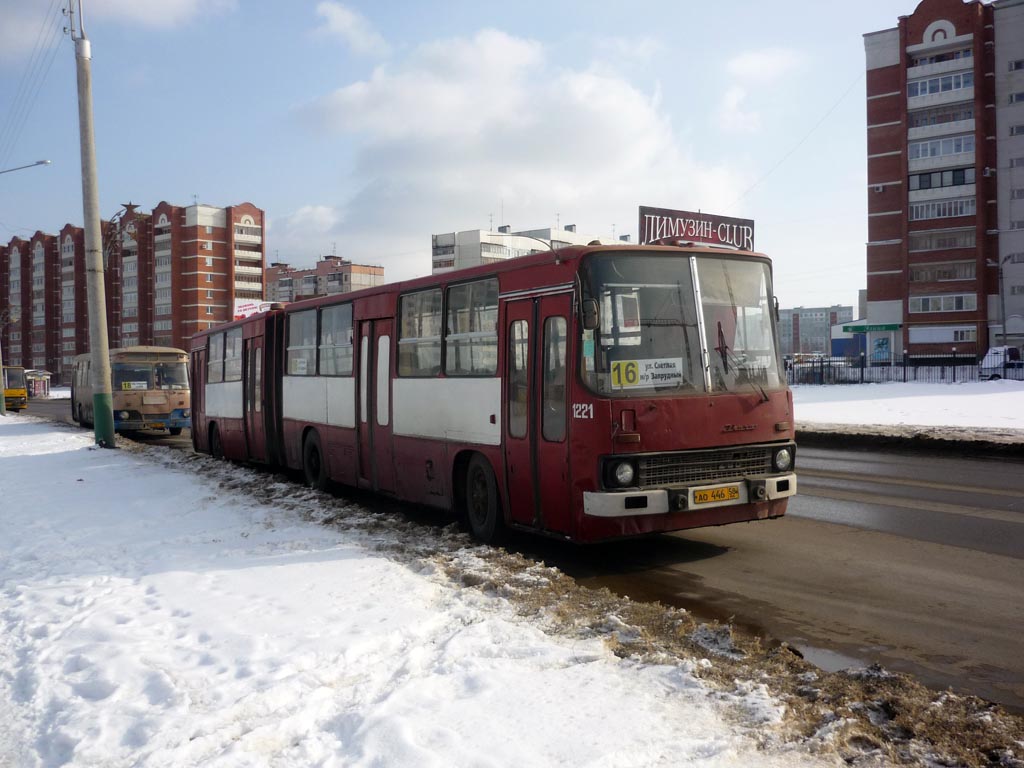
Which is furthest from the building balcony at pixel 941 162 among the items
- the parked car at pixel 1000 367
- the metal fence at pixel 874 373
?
the metal fence at pixel 874 373

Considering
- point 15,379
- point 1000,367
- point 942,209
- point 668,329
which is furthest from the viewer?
point 942,209

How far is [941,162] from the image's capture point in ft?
240

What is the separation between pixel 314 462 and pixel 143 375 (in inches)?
689

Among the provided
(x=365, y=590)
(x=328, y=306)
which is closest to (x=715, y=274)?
(x=365, y=590)

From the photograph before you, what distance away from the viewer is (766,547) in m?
8.73

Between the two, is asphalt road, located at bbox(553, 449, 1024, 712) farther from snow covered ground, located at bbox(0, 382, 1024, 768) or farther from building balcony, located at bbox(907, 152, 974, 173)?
building balcony, located at bbox(907, 152, 974, 173)

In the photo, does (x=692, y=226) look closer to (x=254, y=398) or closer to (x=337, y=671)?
(x=254, y=398)

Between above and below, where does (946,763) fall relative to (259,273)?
below

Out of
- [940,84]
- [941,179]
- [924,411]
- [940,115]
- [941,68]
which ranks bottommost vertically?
[924,411]

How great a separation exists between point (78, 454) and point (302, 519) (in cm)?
1187

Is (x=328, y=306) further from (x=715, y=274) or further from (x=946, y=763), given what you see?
(x=946, y=763)

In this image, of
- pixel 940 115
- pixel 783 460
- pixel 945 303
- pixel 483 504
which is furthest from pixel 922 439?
pixel 940 115

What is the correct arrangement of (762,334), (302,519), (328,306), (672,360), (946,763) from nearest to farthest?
(946,763)
(672,360)
(762,334)
(302,519)
(328,306)

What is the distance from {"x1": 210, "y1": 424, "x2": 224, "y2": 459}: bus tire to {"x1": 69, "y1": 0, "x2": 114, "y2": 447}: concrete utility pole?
2.86 metres
